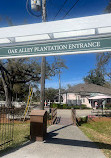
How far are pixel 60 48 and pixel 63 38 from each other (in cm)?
43

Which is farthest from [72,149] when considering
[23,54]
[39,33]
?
[39,33]

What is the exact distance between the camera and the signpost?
448 centimetres

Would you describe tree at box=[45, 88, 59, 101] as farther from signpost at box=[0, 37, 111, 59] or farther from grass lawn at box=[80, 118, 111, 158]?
signpost at box=[0, 37, 111, 59]

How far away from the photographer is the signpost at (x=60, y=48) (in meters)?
4.48

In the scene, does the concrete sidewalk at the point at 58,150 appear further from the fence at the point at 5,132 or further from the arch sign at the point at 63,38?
the arch sign at the point at 63,38

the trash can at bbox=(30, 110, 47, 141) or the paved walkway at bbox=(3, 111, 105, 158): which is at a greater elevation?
the trash can at bbox=(30, 110, 47, 141)

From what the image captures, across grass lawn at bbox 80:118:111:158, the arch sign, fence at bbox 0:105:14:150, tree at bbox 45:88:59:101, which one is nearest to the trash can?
fence at bbox 0:105:14:150

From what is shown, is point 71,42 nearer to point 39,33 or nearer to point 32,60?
point 39,33

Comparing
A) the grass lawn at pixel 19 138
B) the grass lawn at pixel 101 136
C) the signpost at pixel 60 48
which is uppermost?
the signpost at pixel 60 48

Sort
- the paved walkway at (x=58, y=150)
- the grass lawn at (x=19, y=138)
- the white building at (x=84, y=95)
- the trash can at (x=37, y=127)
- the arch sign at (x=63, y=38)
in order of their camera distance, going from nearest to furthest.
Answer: the arch sign at (x=63, y=38) → the paved walkway at (x=58, y=150) → the grass lawn at (x=19, y=138) → the trash can at (x=37, y=127) → the white building at (x=84, y=95)

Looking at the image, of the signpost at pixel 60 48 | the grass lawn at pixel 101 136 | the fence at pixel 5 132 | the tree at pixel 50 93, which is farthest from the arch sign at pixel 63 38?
the tree at pixel 50 93

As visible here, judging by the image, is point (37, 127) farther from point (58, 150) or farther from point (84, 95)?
point (84, 95)

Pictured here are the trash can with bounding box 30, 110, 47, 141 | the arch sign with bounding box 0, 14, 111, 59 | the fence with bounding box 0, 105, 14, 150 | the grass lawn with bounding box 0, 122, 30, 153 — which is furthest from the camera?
the trash can with bounding box 30, 110, 47, 141

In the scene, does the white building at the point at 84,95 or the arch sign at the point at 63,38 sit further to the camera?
the white building at the point at 84,95
